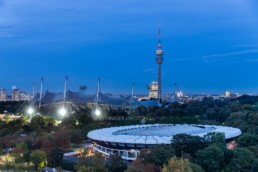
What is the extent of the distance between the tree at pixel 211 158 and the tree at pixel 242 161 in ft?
1.57

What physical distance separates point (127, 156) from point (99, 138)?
211cm

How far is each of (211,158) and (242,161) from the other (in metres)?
1.24

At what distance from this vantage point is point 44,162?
18.4 meters

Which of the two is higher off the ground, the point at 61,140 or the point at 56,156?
the point at 61,140

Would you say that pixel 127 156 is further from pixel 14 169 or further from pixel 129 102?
pixel 129 102

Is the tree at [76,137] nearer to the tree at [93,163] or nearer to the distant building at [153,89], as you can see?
the tree at [93,163]

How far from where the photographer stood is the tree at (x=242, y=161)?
15.1m

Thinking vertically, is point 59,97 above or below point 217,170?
above

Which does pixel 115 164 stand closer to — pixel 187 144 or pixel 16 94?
pixel 187 144

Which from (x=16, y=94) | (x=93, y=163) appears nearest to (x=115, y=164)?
(x=93, y=163)

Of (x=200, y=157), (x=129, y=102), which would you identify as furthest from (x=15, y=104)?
(x=200, y=157)

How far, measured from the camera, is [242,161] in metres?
15.2

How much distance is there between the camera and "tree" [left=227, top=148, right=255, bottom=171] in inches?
595

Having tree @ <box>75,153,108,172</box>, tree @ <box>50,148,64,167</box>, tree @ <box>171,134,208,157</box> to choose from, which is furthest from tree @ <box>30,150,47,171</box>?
tree @ <box>171,134,208,157</box>
